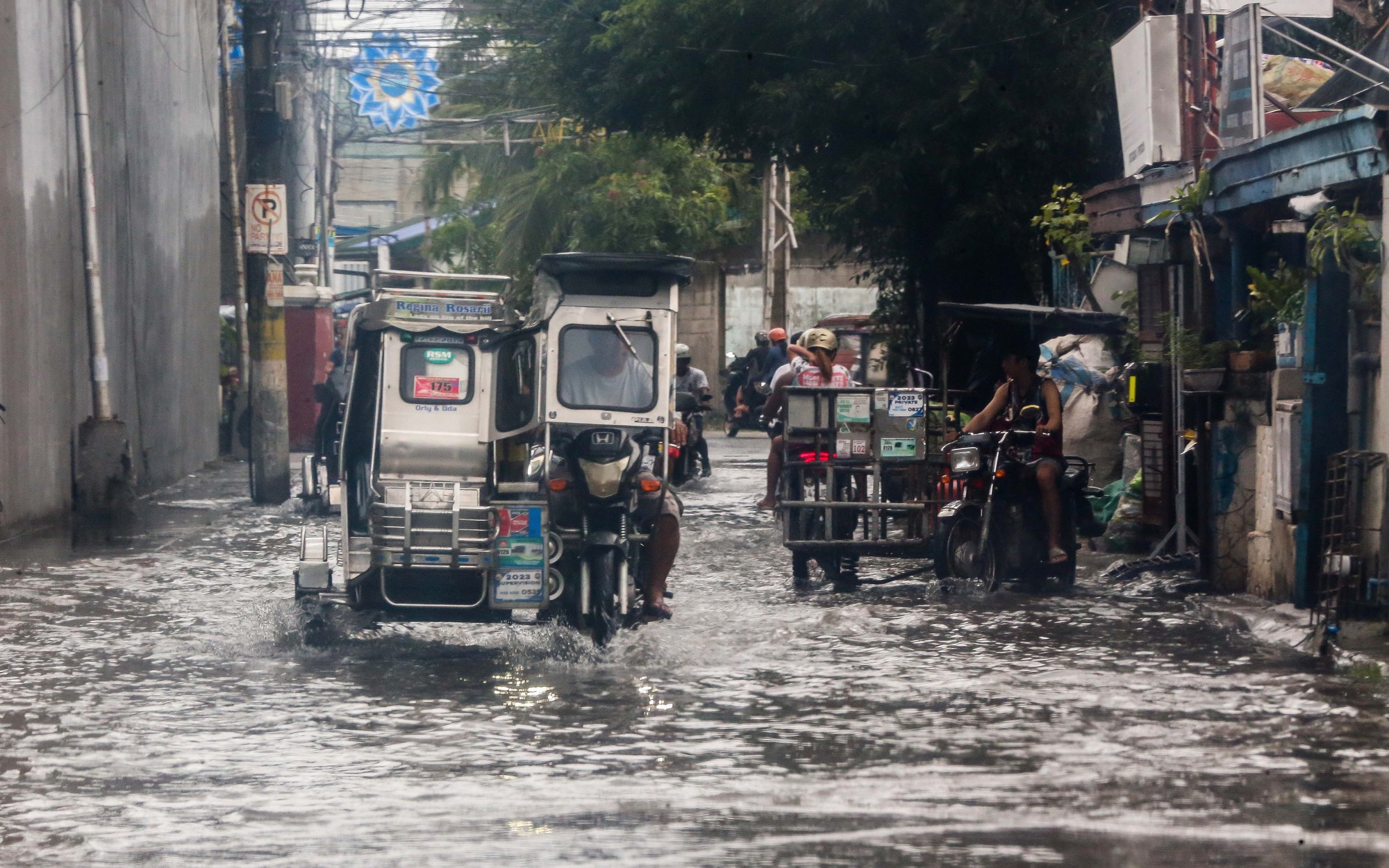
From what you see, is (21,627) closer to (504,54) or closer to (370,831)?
(370,831)

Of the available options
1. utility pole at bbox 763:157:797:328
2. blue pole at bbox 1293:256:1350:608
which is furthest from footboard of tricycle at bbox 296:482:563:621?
utility pole at bbox 763:157:797:328

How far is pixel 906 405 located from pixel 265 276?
976cm

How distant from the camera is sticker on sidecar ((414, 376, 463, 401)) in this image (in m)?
9.70

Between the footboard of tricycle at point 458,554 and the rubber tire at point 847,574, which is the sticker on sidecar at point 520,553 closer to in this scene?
the footboard of tricycle at point 458,554

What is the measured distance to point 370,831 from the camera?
18.1 ft

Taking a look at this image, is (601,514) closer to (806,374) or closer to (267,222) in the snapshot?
(806,374)

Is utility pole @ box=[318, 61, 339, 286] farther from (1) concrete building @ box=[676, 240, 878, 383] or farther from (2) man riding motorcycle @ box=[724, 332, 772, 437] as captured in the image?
(2) man riding motorcycle @ box=[724, 332, 772, 437]

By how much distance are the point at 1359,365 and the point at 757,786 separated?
4868 millimetres

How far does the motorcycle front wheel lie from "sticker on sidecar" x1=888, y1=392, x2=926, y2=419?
0.84 m

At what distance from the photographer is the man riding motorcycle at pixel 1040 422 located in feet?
37.8

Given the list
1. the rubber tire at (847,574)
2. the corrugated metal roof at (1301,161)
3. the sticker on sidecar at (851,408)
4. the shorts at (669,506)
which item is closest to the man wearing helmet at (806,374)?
the sticker on sidecar at (851,408)

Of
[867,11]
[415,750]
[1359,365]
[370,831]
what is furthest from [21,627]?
[867,11]

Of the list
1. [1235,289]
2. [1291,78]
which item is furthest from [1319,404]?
[1291,78]

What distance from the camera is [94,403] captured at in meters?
17.3
